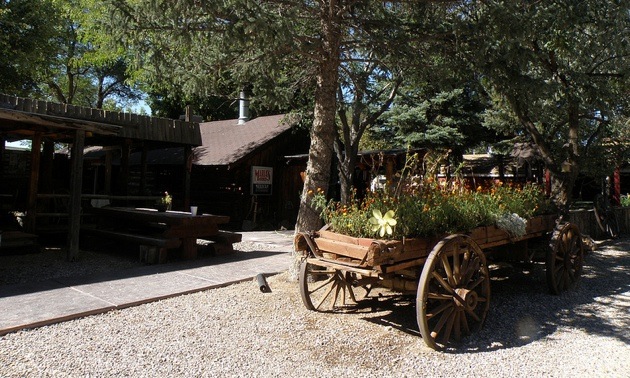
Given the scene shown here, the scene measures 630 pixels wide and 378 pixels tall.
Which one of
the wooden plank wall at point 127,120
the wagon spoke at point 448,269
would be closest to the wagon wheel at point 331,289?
the wagon spoke at point 448,269

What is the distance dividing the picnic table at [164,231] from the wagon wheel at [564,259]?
19.9ft

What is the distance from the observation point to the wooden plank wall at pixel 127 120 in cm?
970

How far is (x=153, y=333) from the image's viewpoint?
4.72m

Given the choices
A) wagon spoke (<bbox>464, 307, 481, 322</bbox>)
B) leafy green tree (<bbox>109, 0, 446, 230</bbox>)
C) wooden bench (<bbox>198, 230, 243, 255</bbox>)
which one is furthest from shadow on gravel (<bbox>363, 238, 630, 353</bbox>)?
wooden bench (<bbox>198, 230, 243, 255</bbox>)

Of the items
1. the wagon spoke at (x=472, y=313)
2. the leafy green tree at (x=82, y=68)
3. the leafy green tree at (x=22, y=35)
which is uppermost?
the leafy green tree at (x=82, y=68)

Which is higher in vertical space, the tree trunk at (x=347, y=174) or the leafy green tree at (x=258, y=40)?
the leafy green tree at (x=258, y=40)

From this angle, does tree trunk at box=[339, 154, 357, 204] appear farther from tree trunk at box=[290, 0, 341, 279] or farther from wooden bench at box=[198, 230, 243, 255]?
tree trunk at box=[290, 0, 341, 279]

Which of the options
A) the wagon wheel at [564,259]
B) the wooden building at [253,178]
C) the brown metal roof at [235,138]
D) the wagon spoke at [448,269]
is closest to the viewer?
the wagon spoke at [448,269]

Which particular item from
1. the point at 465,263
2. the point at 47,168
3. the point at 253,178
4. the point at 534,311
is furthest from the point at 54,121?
the point at 253,178

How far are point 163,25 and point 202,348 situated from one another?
14.8ft

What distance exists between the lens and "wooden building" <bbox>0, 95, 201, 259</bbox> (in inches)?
324

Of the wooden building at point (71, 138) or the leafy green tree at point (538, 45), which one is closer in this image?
the leafy green tree at point (538, 45)

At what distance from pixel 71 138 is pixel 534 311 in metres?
10.7

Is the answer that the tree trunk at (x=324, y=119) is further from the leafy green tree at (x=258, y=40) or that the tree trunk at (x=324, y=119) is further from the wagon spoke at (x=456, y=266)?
the wagon spoke at (x=456, y=266)
